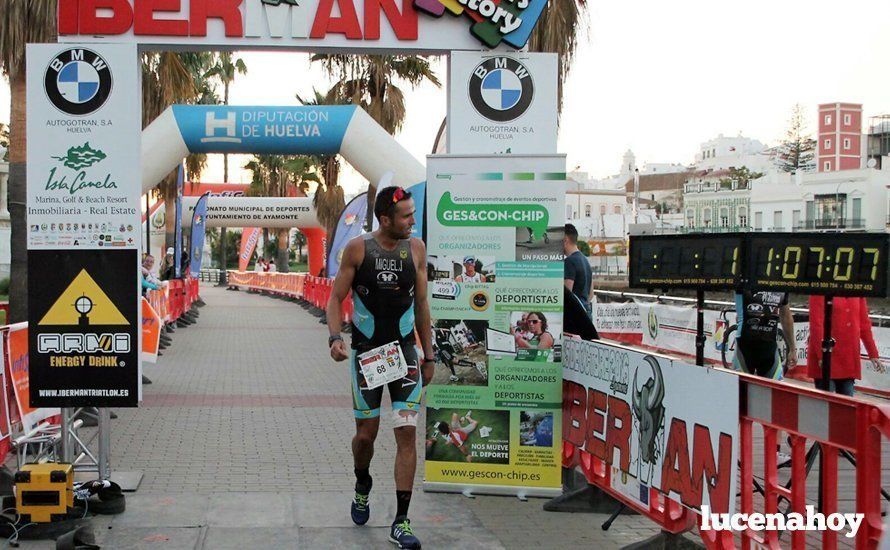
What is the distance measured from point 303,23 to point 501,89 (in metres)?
1.59

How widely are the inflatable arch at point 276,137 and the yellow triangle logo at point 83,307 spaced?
15.5 feet

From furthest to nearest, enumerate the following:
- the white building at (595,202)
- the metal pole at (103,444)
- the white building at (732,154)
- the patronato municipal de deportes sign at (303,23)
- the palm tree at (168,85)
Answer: the white building at (732,154) → the white building at (595,202) → the palm tree at (168,85) → the patronato municipal de deportes sign at (303,23) → the metal pole at (103,444)

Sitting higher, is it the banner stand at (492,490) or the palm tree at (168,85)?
the palm tree at (168,85)

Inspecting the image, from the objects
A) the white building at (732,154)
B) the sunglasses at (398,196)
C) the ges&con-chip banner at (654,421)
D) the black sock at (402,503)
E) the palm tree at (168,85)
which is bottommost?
the black sock at (402,503)

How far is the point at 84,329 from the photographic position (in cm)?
696

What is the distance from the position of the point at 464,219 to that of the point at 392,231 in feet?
3.61

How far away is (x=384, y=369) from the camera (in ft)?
20.2

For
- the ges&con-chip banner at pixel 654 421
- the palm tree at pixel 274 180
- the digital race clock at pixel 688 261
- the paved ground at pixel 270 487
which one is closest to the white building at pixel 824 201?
the palm tree at pixel 274 180

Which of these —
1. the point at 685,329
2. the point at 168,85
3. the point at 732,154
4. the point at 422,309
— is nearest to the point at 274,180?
the point at 168,85

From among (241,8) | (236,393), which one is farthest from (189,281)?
(241,8)

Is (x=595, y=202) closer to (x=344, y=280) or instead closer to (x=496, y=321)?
(x=496, y=321)

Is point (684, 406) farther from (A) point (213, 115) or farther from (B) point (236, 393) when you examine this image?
(B) point (236, 393)

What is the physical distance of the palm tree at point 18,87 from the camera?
11750mm

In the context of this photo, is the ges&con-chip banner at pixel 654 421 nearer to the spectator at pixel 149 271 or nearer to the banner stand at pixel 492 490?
the banner stand at pixel 492 490
